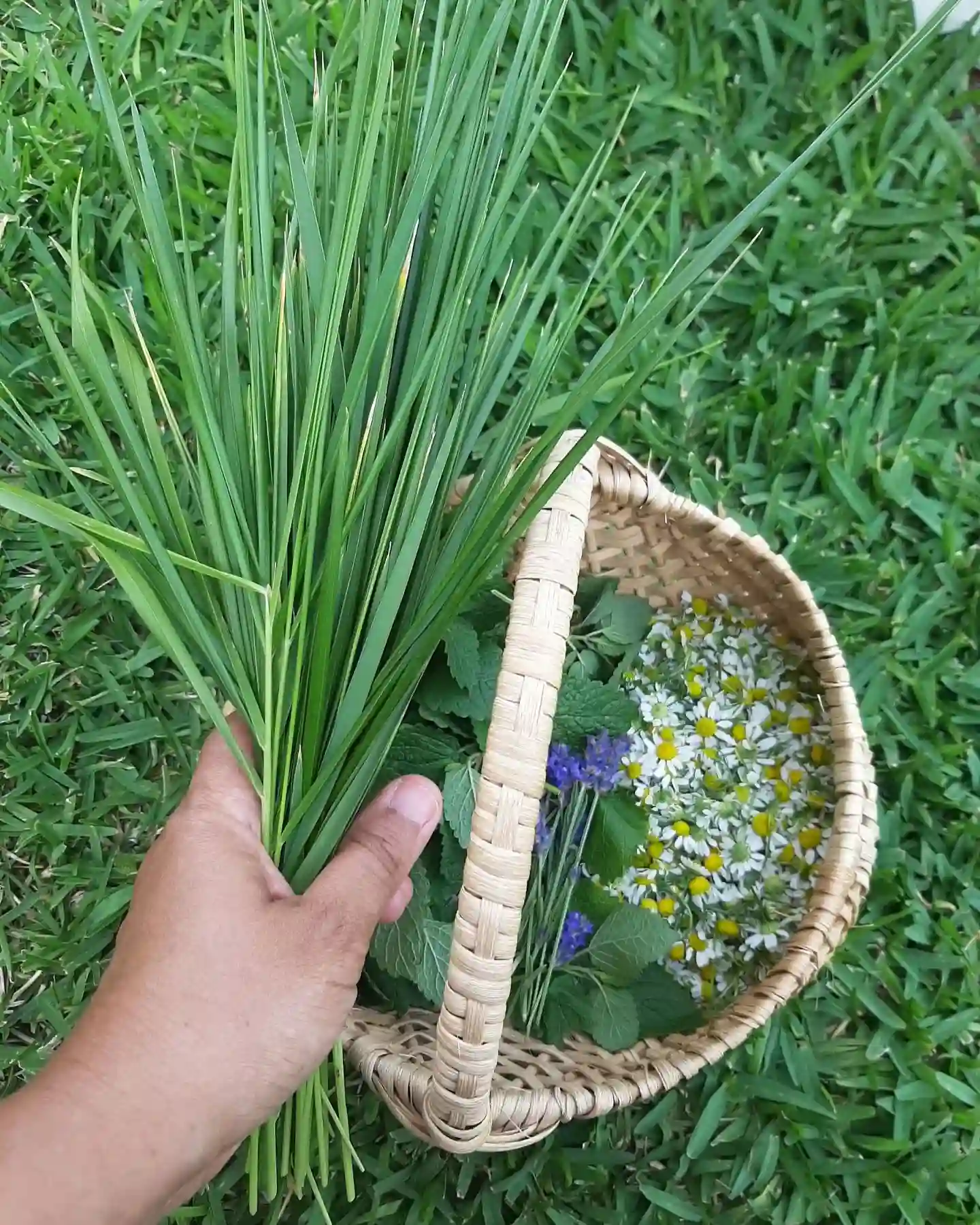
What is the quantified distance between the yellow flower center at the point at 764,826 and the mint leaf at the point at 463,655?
11.4 inches

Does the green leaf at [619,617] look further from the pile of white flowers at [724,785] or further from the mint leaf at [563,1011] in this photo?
the mint leaf at [563,1011]

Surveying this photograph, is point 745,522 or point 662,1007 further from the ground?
point 745,522

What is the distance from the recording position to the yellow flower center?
0.80m

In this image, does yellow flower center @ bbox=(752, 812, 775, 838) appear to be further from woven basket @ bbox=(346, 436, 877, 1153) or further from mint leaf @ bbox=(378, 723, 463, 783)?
mint leaf @ bbox=(378, 723, 463, 783)

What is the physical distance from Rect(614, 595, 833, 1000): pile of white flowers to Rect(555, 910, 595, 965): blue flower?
0.08m

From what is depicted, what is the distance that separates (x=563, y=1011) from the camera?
2.34 feet

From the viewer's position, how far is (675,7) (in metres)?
0.96

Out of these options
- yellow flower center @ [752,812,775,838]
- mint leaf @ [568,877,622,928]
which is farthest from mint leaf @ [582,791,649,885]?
yellow flower center @ [752,812,775,838]

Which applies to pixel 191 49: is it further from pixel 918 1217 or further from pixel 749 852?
pixel 918 1217

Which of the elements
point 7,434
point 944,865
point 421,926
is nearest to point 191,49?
point 7,434

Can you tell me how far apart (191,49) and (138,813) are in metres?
0.75

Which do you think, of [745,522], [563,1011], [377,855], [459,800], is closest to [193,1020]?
[377,855]

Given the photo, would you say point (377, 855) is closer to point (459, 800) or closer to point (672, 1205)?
point (459, 800)

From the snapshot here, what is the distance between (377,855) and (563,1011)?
0.28 meters
